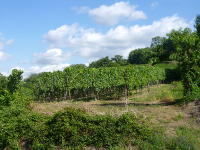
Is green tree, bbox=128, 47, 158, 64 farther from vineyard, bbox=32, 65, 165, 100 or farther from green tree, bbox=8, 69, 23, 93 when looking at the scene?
green tree, bbox=8, 69, 23, 93

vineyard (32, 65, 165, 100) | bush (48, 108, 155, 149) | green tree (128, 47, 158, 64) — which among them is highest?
green tree (128, 47, 158, 64)

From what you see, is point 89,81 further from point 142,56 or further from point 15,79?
point 142,56

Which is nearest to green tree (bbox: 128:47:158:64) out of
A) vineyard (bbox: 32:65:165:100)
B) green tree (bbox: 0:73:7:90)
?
vineyard (bbox: 32:65:165:100)

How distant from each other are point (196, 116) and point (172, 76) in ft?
180

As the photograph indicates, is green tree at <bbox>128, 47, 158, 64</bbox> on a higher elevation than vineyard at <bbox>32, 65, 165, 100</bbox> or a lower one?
higher

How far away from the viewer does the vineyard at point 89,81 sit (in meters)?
36.4

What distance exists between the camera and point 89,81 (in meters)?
36.6

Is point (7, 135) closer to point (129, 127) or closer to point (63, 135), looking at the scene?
point (63, 135)

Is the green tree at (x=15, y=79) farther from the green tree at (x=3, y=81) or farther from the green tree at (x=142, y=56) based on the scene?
the green tree at (x=142, y=56)

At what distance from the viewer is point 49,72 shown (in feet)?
129

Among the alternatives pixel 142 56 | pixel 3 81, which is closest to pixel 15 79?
pixel 3 81

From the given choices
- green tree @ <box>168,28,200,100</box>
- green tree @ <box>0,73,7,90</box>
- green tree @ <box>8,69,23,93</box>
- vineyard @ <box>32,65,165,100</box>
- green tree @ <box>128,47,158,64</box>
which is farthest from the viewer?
green tree @ <box>128,47,158,64</box>

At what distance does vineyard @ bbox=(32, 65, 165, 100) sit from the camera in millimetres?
36406

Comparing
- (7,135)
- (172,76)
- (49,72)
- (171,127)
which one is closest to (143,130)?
(171,127)
